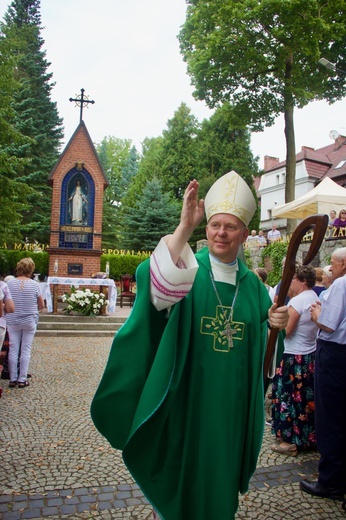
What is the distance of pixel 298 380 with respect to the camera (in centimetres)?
451

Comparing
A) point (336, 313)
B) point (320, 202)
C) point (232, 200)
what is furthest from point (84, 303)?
point (232, 200)

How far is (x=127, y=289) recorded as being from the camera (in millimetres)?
18344

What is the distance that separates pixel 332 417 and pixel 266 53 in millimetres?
18781

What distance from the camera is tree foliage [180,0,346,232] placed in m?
17.5

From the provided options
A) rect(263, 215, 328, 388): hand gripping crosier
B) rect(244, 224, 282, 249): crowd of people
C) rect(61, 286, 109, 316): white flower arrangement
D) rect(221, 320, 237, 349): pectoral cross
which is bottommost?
rect(61, 286, 109, 316): white flower arrangement

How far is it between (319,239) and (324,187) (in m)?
12.4

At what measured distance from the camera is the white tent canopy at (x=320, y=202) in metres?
13.1

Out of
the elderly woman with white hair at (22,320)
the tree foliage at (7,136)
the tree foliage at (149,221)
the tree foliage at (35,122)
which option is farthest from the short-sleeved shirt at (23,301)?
the tree foliage at (149,221)

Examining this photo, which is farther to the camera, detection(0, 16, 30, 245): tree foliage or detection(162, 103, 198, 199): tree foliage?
detection(162, 103, 198, 199): tree foliage

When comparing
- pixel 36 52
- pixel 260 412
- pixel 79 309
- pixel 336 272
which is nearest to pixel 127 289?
pixel 79 309

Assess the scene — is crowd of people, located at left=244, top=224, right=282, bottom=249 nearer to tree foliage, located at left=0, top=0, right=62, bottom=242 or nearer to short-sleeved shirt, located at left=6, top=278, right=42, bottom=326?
tree foliage, located at left=0, top=0, right=62, bottom=242

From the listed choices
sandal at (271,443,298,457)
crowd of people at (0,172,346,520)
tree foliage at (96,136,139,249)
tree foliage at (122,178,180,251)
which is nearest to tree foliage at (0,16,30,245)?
sandal at (271,443,298,457)

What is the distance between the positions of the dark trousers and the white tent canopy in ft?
31.6

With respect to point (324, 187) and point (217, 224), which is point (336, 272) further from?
point (324, 187)
